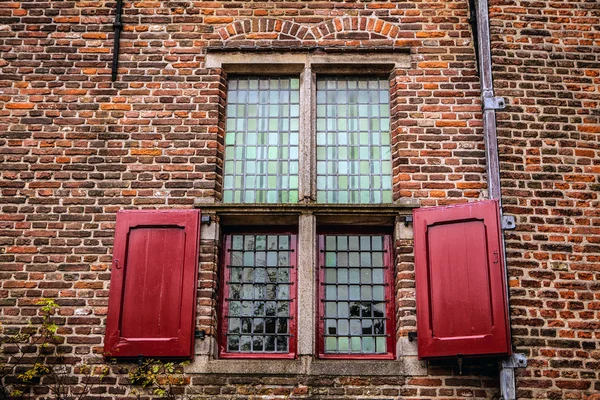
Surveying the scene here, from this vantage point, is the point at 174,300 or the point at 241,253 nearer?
the point at 174,300

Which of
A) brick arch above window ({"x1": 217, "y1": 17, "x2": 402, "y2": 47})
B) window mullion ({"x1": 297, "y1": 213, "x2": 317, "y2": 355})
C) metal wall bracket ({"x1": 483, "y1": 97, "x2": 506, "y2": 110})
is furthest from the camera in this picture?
brick arch above window ({"x1": 217, "y1": 17, "x2": 402, "y2": 47})

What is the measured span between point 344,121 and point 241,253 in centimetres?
159

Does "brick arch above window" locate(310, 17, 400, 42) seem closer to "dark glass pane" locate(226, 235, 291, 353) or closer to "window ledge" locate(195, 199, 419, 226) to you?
"window ledge" locate(195, 199, 419, 226)

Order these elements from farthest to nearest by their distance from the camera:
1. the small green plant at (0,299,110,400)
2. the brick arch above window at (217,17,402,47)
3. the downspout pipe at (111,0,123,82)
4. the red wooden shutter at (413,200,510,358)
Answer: the brick arch above window at (217,17,402,47), the downspout pipe at (111,0,123,82), the small green plant at (0,299,110,400), the red wooden shutter at (413,200,510,358)

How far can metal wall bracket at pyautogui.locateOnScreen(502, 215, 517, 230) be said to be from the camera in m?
7.18

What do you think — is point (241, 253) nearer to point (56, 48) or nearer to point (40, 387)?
point (40, 387)

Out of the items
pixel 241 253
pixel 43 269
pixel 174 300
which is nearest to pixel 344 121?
pixel 241 253

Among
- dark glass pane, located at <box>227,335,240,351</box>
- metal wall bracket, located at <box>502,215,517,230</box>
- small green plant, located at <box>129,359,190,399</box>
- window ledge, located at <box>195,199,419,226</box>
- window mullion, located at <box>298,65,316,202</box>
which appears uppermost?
window mullion, located at <box>298,65,316,202</box>

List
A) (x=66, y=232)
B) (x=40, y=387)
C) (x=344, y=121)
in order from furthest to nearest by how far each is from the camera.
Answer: (x=344, y=121), (x=66, y=232), (x=40, y=387)

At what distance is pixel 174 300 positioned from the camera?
7.06 m

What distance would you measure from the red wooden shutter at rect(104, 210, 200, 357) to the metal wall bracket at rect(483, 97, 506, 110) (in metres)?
2.73

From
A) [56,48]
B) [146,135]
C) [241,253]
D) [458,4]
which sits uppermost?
[458,4]

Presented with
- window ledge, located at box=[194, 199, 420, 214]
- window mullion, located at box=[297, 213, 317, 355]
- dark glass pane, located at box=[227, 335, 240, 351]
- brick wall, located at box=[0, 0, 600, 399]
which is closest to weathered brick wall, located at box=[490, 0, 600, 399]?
brick wall, located at box=[0, 0, 600, 399]

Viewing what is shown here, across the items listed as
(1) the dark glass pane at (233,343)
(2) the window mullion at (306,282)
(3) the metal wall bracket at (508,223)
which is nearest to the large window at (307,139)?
(2) the window mullion at (306,282)
